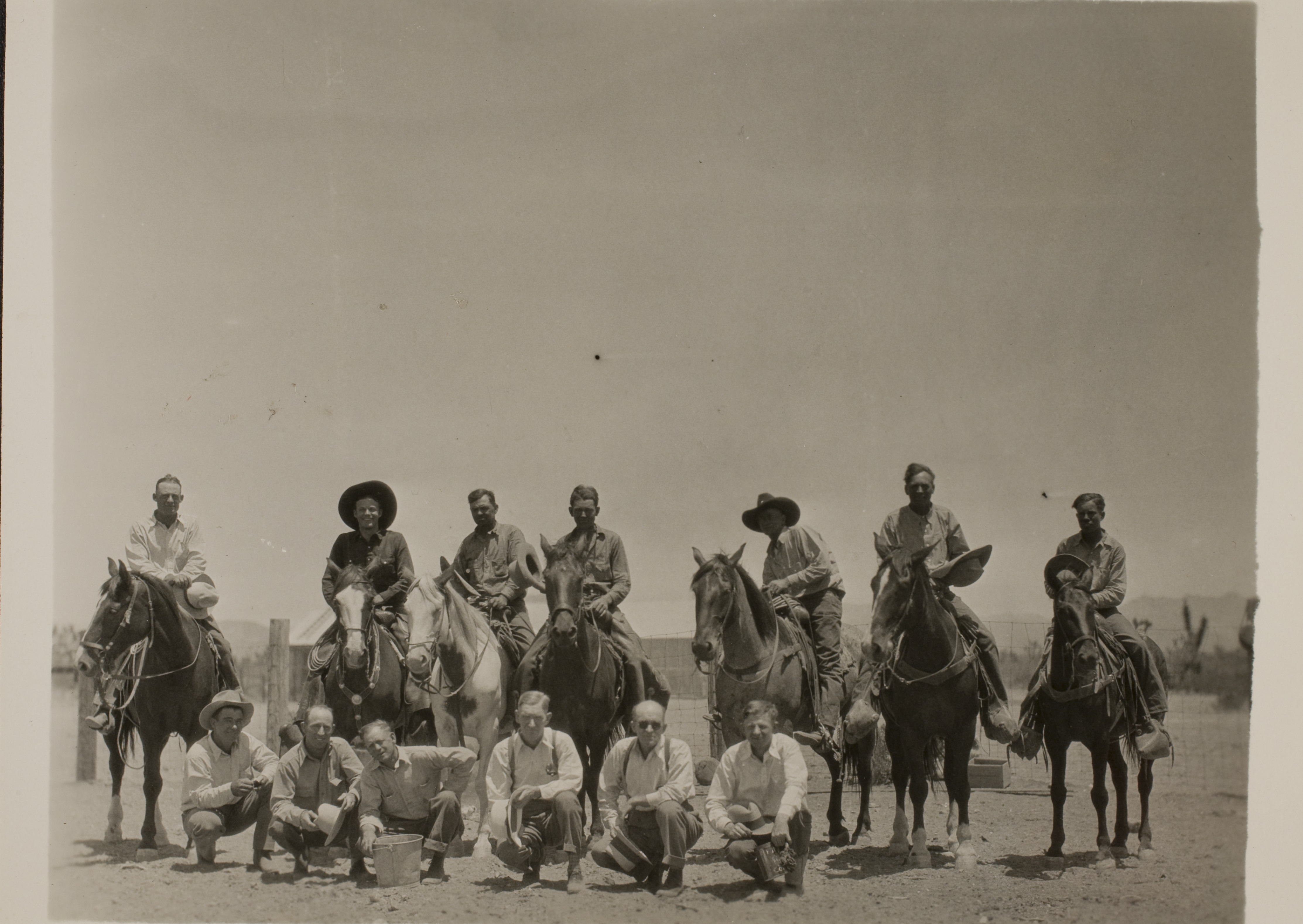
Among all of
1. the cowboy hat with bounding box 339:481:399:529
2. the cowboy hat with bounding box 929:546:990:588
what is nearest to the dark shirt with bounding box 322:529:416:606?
the cowboy hat with bounding box 339:481:399:529

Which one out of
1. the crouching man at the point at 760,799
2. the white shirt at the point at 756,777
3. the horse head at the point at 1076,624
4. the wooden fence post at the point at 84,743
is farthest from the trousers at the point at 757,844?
the wooden fence post at the point at 84,743

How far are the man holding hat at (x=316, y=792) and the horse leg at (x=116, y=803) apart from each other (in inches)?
71.3

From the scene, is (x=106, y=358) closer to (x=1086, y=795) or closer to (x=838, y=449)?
(x=838, y=449)

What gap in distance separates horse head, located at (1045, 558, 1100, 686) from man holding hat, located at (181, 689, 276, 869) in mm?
5575

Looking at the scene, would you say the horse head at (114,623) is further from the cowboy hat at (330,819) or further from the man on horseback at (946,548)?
the man on horseback at (946,548)

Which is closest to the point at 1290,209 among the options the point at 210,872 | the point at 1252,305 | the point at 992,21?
the point at 1252,305

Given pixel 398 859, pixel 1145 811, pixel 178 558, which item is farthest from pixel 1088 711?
pixel 178 558

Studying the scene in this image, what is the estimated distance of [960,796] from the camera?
788 cm

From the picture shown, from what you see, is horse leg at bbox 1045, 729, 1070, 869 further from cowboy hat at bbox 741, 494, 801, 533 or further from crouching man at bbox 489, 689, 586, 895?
crouching man at bbox 489, 689, 586, 895

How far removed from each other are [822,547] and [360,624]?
360cm

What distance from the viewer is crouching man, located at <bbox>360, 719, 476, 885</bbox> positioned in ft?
24.1

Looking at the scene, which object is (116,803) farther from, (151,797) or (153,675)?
(153,675)

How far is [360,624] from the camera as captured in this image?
311 inches

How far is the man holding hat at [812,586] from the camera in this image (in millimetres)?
8703
